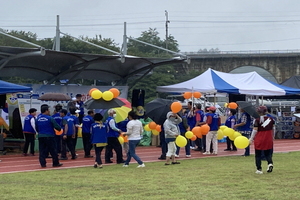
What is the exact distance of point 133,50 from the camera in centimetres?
5156

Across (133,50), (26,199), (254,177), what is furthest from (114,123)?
(133,50)

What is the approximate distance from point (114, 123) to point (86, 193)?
5.70m

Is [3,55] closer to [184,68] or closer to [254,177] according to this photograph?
[254,177]

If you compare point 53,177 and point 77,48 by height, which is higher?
point 77,48

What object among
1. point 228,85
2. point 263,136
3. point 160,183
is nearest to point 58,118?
point 160,183

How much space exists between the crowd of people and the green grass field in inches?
24.8

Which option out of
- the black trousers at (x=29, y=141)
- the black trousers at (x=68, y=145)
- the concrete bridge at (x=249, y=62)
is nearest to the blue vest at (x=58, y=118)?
the black trousers at (x=68, y=145)

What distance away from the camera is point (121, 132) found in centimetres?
1486

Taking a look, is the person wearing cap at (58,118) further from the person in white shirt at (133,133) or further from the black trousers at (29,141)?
the person in white shirt at (133,133)

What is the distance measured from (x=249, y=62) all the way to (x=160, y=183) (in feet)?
154

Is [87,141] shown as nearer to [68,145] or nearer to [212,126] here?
[68,145]

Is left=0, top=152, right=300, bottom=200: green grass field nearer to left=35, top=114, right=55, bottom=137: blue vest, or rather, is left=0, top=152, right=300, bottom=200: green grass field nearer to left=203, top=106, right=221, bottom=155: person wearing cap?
left=35, top=114, right=55, bottom=137: blue vest

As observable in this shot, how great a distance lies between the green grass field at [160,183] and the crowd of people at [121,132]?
63 centimetres

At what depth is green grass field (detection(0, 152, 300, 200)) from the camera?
902cm
